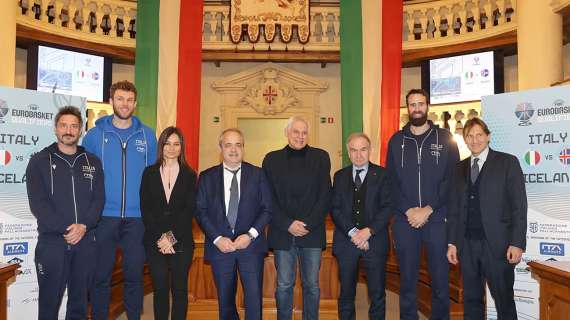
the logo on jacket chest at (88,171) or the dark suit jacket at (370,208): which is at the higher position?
the logo on jacket chest at (88,171)

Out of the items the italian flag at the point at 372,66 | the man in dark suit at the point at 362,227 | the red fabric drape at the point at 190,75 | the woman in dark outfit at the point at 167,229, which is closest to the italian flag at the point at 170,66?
the red fabric drape at the point at 190,75

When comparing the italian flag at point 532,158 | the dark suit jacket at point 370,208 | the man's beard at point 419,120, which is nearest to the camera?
the dark suit jacket at point 370,208

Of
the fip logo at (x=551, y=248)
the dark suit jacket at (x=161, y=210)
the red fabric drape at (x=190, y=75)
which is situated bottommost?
the fip logo at (x=551, y=248)

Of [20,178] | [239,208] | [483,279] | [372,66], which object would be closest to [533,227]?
[483,279]

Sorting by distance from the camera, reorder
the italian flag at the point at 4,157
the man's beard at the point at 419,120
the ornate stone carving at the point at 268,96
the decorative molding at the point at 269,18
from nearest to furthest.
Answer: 1. the man's beard at the point at 419,120
2. the italian flag at the point at 4,157
3. the decorative molding at the point at 269,18
4. the ornate stone carving at the point at 268,96

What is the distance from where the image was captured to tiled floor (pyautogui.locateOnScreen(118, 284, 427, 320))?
4.57 metres

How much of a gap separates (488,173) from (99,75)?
772 cm

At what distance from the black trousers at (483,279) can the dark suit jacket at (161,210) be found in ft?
5.88

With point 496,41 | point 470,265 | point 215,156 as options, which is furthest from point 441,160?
point 215,156

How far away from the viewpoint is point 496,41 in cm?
839

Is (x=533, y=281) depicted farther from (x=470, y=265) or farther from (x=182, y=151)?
(x=182, y=151)

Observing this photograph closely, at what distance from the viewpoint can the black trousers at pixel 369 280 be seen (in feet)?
11.1

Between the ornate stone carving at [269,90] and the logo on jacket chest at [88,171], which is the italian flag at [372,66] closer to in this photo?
the ornate stone carving at [269,90]

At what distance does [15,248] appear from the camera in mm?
3787
